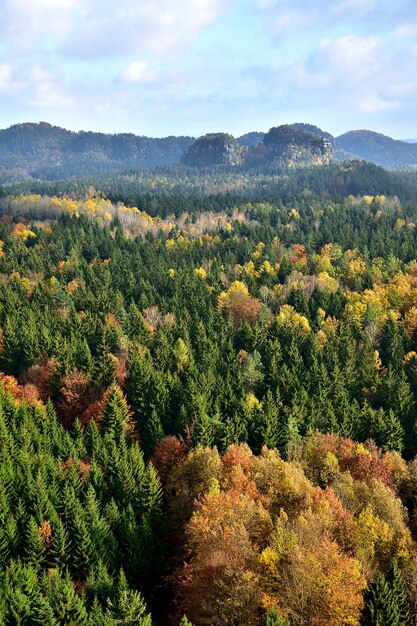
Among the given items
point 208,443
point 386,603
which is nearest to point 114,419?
point 208,443

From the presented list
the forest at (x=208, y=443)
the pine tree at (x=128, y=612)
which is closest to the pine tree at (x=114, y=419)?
the forest at (x=208, y=443)

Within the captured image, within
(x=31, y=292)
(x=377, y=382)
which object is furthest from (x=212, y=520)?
(x=31, y=292)

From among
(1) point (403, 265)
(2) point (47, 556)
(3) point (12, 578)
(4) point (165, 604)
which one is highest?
(1) point (403, 265)

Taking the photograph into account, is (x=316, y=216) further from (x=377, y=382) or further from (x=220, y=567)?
(x=220, y=567)

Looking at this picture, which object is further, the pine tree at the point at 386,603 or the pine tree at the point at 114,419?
the pine tree at the point at 114,419

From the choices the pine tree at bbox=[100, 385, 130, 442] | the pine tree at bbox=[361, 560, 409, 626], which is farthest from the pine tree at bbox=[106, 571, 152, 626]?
the pine tree at bbox=[100, 385, 130, 442]

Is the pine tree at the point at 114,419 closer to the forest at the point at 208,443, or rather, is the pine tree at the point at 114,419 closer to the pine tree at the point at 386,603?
the forest at the point at 208,443

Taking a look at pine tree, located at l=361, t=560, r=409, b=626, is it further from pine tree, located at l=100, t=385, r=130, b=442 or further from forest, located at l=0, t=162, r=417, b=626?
pine tree, located at l=100, t=385, r=130, b=442

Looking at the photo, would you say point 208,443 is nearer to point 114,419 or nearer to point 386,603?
point 114,419
